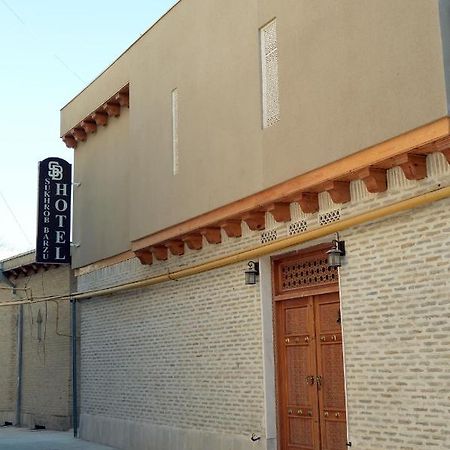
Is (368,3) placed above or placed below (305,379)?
above

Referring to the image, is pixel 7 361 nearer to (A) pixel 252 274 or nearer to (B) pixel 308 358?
(A) pixel 252 274

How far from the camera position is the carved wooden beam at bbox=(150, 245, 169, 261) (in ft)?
50.7

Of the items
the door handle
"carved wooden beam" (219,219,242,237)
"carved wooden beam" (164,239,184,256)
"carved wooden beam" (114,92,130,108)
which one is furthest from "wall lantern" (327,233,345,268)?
"carved wooden beam" (114,92,130,108)

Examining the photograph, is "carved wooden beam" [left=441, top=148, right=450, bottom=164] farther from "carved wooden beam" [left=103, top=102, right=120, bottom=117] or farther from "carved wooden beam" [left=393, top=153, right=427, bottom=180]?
"carved wooden beam" [left=103, top=102, right=120, bottom=117]

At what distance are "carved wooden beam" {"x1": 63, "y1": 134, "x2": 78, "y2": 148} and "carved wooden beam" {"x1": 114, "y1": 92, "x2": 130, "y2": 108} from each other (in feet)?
10.7

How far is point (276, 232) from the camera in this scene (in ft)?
40.0

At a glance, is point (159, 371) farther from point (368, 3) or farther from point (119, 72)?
point (368, 3)

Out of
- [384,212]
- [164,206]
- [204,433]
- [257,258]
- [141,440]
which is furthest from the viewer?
[141,440]

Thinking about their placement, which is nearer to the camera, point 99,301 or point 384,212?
point 384,212

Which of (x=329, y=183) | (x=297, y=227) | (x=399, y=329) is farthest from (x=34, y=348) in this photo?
(x=399, y=329)

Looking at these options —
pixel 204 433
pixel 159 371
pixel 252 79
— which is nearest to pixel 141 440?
pixel 159 371

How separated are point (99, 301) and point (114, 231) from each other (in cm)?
195

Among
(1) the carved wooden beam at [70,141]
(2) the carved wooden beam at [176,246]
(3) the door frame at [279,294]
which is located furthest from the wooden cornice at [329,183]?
(1) the carved wooden beam at [70,141]

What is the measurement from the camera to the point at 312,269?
11.9 metres
